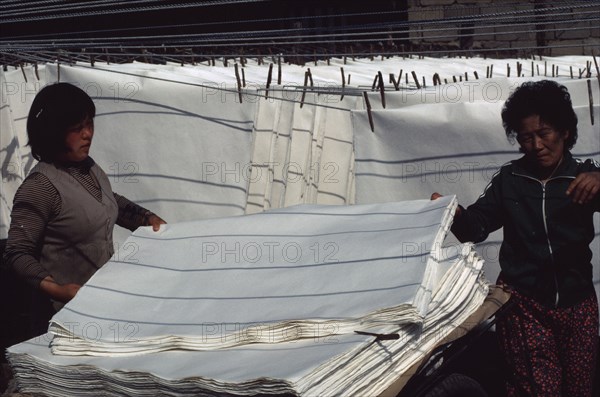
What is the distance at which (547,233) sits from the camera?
3039 mm

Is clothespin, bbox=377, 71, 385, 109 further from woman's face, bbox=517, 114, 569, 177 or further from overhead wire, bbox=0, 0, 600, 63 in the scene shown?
woman's face, bbox=517, 114, 569, 177

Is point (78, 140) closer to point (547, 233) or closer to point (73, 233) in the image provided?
point (73, 233)

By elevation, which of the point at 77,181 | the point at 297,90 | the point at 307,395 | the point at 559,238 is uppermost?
the point at 297,90

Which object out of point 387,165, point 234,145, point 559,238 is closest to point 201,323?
point 559,238

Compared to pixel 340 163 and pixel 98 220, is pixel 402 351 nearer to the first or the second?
pixel 98 220

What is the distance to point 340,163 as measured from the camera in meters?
4.19

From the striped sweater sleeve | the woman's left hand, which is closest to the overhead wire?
the woman's left hand

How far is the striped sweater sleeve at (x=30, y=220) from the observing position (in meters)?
2.88

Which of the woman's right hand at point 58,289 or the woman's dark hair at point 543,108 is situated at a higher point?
the woman's dark hair at point 543,108

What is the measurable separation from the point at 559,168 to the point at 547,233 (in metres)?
0.21

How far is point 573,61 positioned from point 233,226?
529 cm

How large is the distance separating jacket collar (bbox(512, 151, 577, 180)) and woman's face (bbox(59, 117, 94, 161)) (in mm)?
1365

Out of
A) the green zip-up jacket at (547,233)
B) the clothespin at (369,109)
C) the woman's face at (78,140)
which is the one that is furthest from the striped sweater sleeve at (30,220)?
the clothespin at (369,109)

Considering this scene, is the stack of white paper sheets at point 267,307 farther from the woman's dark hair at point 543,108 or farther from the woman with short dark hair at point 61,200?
the woman's dark hair at point 543,108
